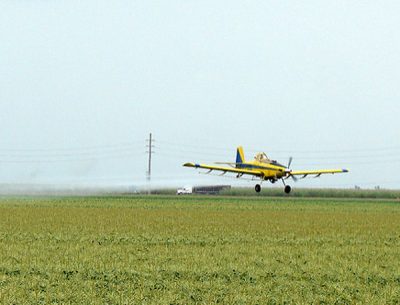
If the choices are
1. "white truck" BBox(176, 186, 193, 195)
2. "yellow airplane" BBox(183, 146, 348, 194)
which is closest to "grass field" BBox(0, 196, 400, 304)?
"yellow airplane" BBox(183, 146, 348, 194)

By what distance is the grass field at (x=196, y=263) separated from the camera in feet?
52.7

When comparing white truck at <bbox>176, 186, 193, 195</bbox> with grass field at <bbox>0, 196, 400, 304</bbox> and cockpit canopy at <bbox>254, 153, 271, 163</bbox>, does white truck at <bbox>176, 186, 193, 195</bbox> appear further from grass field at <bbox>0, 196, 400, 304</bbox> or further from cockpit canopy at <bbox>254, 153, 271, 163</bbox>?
grass field at <bbox>0, 196, 400, 304</bbox>

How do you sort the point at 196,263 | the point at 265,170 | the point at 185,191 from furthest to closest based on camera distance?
the point at 185,191
the point at 265,170
the point at 196,263

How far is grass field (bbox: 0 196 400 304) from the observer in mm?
16062

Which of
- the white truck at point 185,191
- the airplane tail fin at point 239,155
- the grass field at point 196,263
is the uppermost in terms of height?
the airplane tail fin at point 239,155

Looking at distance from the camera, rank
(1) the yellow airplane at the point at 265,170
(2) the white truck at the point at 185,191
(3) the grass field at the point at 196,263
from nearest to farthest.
A: (3) the grass field at the point at 196,263 < (1) the yellow airplane at the point at 265,170 < (2) the white truck at the point at 185,191

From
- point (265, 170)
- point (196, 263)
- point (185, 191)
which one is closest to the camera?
point (196, 263)

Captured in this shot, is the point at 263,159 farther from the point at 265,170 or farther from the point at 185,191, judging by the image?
the point at 185,191

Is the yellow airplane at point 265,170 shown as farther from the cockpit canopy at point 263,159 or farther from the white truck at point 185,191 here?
the white truck at point 185,191

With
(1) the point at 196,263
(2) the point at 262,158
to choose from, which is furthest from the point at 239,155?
(1) the point at 196,263

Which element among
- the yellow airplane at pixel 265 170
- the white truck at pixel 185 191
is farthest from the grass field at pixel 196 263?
the white truck at pixel 185 191

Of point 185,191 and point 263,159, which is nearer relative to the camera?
point 263,159

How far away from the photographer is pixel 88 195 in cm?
8969

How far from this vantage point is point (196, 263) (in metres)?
21.5
